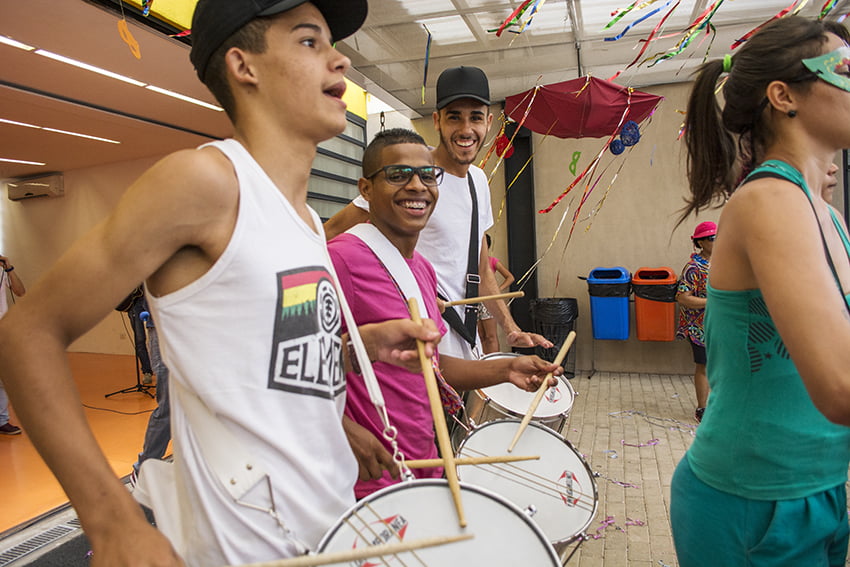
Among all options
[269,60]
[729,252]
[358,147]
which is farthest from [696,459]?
[358,147]

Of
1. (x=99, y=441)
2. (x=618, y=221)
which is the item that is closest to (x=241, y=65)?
(x=99, y=441)

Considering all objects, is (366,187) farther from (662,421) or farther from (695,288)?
(662,421)

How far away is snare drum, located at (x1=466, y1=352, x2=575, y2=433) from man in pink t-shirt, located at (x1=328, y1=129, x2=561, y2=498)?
1.51ft

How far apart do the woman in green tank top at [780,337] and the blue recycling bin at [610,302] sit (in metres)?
5.99

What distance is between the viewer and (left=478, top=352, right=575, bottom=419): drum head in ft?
7.82

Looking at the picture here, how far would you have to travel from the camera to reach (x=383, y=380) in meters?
1.65

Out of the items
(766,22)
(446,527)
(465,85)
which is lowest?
(446,527)

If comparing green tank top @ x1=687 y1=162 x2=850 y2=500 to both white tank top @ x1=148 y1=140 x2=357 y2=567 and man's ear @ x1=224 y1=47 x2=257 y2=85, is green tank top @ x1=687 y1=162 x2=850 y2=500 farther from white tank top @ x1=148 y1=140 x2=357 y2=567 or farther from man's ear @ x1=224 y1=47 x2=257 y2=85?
man's ear @ x1=224 y1=47 x2=257 y2=85

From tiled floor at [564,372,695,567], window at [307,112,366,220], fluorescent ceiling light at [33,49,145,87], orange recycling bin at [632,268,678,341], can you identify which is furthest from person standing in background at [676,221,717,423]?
fluorescent ceiling light at [33,49,145,87]

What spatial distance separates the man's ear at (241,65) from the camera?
1.04m

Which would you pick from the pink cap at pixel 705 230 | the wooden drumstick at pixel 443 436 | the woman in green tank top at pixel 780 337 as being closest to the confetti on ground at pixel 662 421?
the pink cap at pixel 705 230

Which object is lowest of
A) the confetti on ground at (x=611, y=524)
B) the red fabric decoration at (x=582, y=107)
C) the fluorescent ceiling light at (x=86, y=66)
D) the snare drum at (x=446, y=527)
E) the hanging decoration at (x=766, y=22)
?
the confetti on ground at (x=611, y=524)

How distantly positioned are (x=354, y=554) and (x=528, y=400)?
182cm

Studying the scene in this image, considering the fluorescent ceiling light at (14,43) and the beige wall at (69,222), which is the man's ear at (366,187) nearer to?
the fluorescent ceiling light at (14,43)
